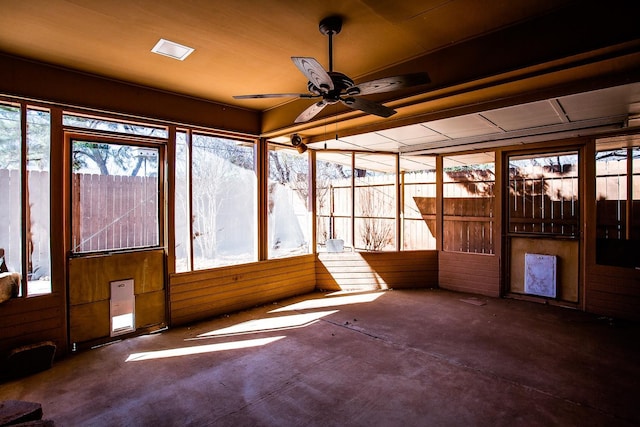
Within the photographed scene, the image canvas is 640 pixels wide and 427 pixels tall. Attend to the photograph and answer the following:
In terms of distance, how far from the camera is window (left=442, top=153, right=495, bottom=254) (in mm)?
5730

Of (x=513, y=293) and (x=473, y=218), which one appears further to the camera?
(x=473, y=218)

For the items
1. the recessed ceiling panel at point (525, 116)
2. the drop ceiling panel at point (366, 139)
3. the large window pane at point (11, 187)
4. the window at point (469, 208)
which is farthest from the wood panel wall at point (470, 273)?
the large window pane at point (11, 187)

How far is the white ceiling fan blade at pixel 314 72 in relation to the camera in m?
2.09

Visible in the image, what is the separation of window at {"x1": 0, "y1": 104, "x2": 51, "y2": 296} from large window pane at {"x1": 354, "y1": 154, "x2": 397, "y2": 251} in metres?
4.46

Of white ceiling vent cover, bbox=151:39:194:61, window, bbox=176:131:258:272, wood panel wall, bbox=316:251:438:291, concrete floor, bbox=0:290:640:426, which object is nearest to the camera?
concrete floor, bbox=0:290:640:426

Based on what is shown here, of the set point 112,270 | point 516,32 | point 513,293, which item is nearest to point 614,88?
point 516,32

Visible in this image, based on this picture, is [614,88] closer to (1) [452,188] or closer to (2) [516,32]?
(2) [516,32]

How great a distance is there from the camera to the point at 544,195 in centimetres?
528

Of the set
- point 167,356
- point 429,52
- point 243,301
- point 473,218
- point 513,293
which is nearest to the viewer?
point 429,52

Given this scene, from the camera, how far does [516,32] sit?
267 cm

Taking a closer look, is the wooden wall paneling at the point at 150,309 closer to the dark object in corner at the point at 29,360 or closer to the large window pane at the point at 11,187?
the dark object in corner at the point at 29,360

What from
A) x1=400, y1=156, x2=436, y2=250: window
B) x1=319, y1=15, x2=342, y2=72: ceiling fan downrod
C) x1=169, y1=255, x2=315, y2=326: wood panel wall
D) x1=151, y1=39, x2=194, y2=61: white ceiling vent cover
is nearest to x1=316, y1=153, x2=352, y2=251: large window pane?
x1=169, y1=255, x2=315, y2=326: wood panel wall

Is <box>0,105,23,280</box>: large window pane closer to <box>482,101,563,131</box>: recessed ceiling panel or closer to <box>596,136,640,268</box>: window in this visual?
<box>482,101,563,131</box>: recessed ceiling panel

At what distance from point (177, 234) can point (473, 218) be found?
4733 millimetres
